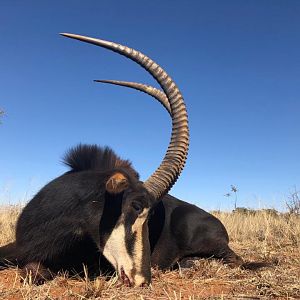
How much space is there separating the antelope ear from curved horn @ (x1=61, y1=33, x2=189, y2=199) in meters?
0.25

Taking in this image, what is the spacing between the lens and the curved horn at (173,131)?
453cm

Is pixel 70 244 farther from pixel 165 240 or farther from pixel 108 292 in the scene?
pixel 165 240

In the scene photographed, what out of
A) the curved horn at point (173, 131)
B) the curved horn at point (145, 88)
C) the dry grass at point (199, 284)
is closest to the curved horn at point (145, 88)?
the curved horn at point (145, 88)

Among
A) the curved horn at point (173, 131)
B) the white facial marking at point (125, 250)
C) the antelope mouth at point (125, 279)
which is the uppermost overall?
the curved horn at point (173, 131)

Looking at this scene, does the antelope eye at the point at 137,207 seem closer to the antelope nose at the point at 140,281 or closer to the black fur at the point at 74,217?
the black fur at the point at 74,217

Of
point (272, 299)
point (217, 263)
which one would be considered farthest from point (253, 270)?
point (272, 299)

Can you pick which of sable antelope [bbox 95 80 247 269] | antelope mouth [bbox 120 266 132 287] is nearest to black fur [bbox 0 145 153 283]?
antelope mouth [bbox 120 266 132 287]

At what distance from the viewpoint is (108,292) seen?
3.54 m

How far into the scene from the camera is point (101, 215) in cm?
430

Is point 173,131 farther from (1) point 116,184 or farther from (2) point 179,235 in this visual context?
(2) point 179,235

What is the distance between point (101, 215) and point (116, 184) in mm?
311

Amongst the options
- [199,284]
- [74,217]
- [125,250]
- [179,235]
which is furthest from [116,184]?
[179,235]

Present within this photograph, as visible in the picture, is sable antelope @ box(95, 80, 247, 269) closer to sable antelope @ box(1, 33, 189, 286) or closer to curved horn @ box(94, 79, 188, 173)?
curved horn @ box(94, 79, 188, 173)

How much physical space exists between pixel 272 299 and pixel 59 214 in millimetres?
2064
